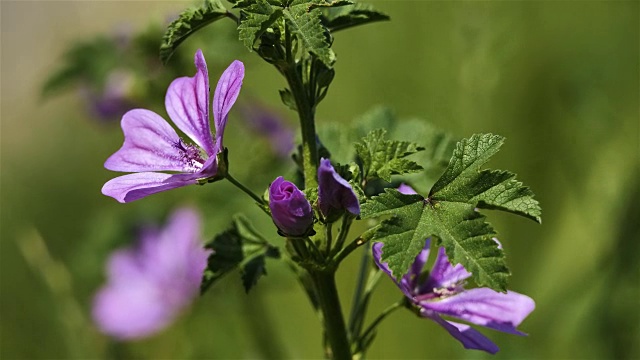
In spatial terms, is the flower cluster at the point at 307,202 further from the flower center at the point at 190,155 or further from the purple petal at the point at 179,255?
the purple petal at the point at 179,255

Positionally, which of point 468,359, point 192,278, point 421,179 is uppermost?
point 421,179

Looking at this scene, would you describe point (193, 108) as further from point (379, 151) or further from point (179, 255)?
point (179, 255)

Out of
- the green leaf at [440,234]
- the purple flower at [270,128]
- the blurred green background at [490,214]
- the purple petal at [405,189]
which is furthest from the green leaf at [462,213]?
the purple flower at [270,128]

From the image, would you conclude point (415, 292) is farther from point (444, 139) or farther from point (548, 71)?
point (548, 71)

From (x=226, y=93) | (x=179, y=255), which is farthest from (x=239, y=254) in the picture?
(x=179, y=255)

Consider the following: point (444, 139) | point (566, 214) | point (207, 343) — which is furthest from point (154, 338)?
point (444, 139)
